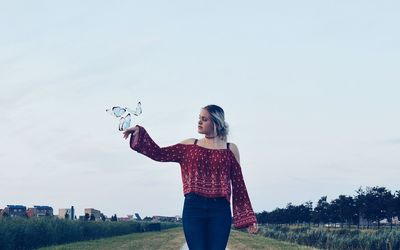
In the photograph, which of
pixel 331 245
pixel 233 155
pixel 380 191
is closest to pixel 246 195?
pixel 233 155

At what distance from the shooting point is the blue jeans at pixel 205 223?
4211mm

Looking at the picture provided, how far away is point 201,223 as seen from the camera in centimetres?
423

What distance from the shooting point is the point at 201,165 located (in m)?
4.51

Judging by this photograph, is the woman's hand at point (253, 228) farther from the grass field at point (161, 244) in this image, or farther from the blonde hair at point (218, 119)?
the grass field at point (161, 244)

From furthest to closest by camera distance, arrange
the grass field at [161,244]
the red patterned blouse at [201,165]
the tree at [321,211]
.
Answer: the tree at [321,211] → the grass field at [161,244] → the red patterned blouse at [201,165]

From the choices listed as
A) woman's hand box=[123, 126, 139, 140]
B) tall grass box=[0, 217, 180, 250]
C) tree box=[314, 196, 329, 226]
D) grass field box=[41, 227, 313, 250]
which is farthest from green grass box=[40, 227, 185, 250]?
tree box=[314, 196, 329, 226]

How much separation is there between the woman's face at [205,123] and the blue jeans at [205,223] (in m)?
0.51

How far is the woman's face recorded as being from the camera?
4477 mm

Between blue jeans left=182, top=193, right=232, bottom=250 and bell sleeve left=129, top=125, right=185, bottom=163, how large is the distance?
17.8 inches

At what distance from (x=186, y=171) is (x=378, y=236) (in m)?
32.5

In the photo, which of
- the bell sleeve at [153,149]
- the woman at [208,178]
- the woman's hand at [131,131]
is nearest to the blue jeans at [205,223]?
the woman at [208,178]

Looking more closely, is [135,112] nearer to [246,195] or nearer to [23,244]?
[246,195]

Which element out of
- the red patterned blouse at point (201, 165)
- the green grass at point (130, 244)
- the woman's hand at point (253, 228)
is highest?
the red patterned blouse at point (201, 165)

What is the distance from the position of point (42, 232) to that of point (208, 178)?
31045 millimetres
